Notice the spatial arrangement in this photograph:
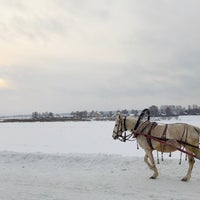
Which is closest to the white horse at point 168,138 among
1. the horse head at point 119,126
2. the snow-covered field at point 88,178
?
the horse head at point 119,126

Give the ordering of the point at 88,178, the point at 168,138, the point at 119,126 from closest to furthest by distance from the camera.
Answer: the point at 168,138
the point at 88,178
the point at 119,126

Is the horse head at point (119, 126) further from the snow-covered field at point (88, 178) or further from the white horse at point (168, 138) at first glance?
the snow-covered field at point (88, 178)

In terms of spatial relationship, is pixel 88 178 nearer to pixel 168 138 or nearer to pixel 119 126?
pixel 119 126

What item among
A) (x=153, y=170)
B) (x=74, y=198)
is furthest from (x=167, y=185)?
(x=74, y=198)

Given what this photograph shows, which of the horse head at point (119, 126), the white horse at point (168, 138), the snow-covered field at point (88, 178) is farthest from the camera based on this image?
the horse head at point (119, 126)

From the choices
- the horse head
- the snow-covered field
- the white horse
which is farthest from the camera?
the horse head

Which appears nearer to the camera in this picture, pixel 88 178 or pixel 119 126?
pixel 88 178

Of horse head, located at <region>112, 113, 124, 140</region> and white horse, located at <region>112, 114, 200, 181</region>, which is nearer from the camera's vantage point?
white horse, located at <region>112, 114, 200, 181</region>

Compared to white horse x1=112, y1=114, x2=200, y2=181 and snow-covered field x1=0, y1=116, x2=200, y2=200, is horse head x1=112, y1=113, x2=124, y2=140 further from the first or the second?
snow-covered field x1=0, y1=116, x2=200, y2=200

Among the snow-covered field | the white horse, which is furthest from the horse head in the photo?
the snow-covered field

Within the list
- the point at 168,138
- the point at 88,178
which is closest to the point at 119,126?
the point at 168,138

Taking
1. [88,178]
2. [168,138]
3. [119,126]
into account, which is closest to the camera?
[168,138]

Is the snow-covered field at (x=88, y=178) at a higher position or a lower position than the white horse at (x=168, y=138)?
lower

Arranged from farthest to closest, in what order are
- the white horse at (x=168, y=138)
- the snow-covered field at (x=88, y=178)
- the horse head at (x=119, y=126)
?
the horse head at (x=119, y=126), the white horse at (x=168, y=138), the snow-covered field at (x=88, y=178)
